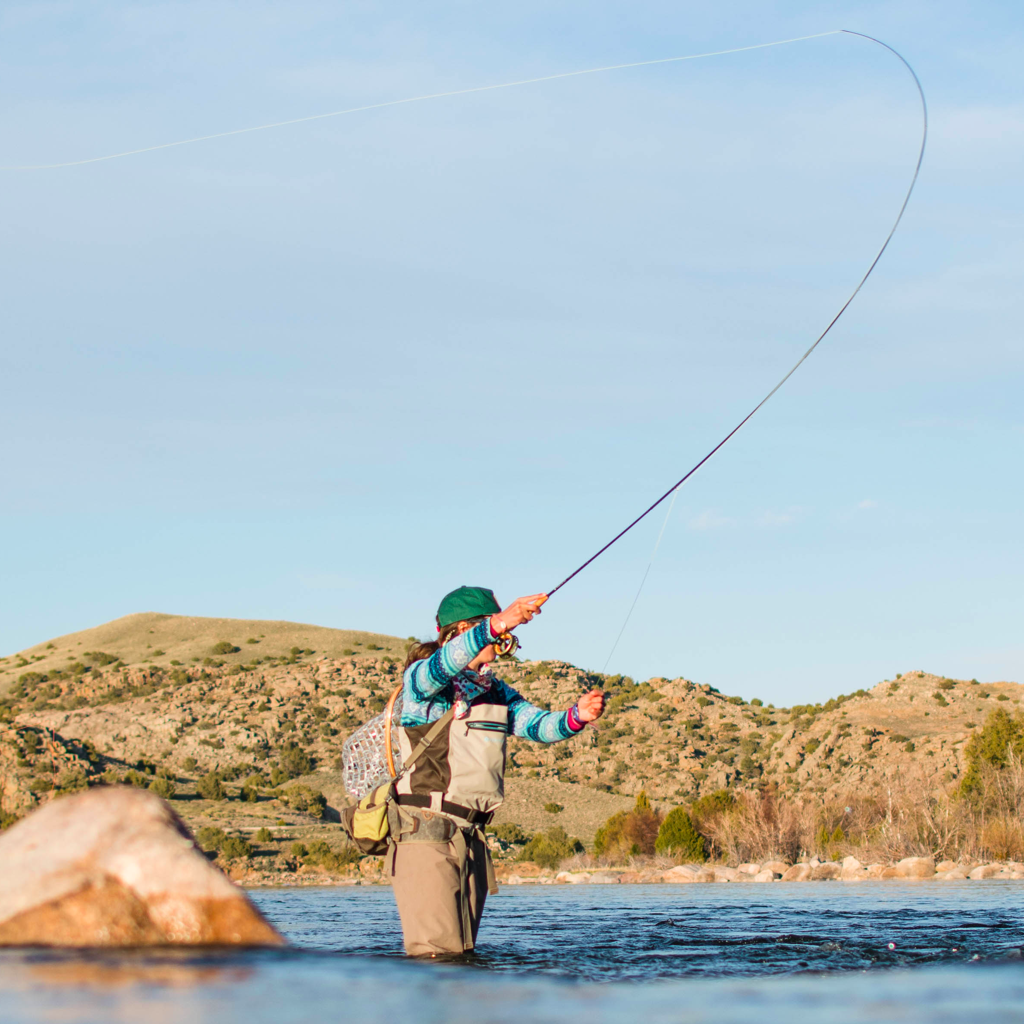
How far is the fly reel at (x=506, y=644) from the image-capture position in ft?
18.9

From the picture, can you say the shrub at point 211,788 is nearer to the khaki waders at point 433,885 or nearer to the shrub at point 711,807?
the shrub at point 711,807

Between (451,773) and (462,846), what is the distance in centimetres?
39

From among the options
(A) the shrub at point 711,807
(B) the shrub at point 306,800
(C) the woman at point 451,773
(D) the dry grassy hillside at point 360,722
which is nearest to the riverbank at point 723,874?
(A) the shrub at point 711,807

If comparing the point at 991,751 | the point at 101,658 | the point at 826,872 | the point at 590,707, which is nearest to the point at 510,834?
the point at 991,751

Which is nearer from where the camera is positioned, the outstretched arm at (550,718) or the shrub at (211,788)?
the outstretched arm at (550,718)

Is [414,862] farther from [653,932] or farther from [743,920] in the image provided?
[743,920]

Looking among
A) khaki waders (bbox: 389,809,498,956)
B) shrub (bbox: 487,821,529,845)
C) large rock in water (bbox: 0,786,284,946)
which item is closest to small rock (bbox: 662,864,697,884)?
shrub (bbox: 487,821,529,845)

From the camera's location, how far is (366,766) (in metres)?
6.44

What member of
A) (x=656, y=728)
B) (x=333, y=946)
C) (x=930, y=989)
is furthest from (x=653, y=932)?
(x=656, y=728)

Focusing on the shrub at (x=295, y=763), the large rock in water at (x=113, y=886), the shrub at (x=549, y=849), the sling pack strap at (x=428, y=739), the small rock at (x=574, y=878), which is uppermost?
the sling pack strap at (x=428, y=739)

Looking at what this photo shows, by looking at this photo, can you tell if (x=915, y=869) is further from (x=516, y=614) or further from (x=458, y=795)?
(x=516, y=614)

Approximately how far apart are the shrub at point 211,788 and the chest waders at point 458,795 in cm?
5107

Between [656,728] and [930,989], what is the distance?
70.1 m

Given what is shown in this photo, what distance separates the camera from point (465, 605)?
21.1 feet
